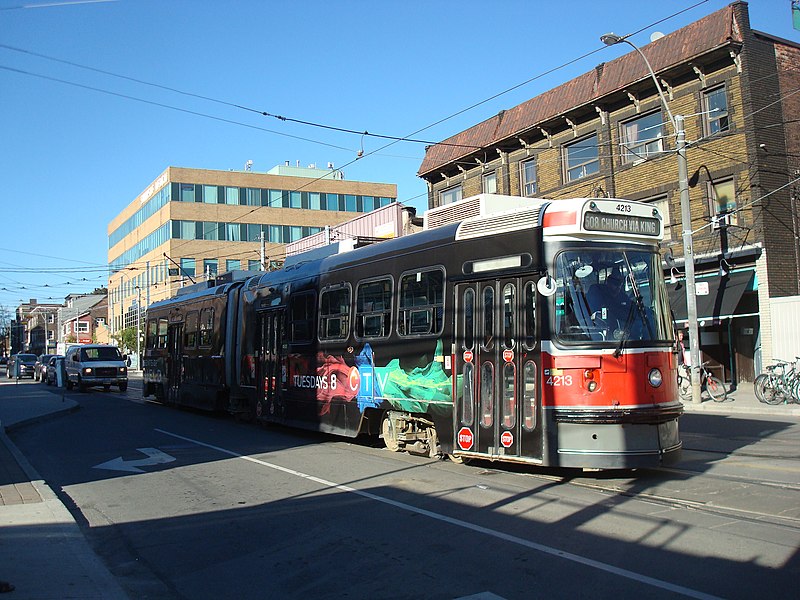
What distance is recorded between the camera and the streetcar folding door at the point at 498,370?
9102mm

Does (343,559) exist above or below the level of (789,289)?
below

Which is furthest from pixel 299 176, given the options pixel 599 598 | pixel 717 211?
pixel 599 598

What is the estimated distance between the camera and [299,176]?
7481 cm

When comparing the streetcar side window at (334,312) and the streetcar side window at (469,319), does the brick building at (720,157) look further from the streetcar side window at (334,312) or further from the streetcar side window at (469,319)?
the streetcar side window at (469,319)

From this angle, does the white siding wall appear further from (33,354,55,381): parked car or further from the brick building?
(33,354,55,381): parked car

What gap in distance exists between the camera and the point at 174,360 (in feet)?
75.7

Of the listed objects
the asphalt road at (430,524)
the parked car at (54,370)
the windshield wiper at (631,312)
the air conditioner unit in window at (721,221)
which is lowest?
the asphalt road at (430,524)

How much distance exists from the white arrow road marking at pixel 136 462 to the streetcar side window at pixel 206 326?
712 centimetres

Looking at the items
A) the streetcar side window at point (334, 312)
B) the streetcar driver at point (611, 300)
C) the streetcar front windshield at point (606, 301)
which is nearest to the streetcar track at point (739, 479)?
the streetcar front windshield at point (606, 301)

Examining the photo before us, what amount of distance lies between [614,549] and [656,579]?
80 centimetres

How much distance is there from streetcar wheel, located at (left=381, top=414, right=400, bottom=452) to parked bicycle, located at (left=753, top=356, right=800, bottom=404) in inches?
479

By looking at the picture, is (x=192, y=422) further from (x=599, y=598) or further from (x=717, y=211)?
(x=717, y=211)

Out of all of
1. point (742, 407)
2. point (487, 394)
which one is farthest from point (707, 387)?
point (487, 394)

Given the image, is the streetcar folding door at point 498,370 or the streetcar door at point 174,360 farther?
the streetcar door at point 174,360
